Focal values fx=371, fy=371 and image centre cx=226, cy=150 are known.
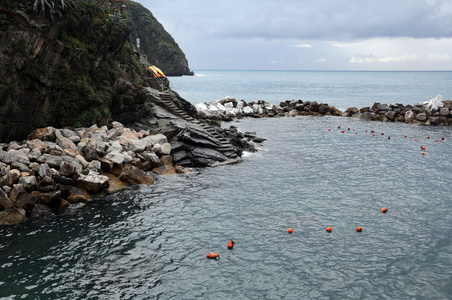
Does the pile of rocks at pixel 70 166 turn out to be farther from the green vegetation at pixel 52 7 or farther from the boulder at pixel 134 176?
the green vegetation at pixel 52 7

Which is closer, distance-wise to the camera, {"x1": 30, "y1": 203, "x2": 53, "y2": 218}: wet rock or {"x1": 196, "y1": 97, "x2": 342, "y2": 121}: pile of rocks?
{"x1": 30, "y1": 203, "x2": 53, "y2": 218}: wet rock

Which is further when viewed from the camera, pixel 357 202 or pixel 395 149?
pixel 395 149

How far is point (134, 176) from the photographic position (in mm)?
23688

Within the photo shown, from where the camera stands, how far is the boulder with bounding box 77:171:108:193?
2106cm

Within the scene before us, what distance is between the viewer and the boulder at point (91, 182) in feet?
69.1

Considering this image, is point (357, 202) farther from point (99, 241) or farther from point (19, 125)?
point (19, 125)

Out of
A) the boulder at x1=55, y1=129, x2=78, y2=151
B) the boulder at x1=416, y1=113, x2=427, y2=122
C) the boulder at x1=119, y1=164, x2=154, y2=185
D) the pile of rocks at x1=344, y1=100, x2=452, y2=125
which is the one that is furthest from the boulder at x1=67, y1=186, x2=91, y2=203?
the boulder at x1=416, y1=113, x2=427, y2=122

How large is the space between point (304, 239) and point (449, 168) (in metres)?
18.3

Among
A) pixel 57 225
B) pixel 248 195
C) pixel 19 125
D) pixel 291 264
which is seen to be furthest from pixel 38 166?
pixel 291 264

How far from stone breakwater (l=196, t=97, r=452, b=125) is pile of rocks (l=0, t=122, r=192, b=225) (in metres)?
26.0

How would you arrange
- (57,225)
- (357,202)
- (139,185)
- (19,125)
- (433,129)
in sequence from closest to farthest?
1. (57,225)
2. (357,202)
3. (139,185)
4. (19,125)
5. (433,129)

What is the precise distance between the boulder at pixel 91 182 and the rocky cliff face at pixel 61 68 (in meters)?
7.59

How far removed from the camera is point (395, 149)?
116ft

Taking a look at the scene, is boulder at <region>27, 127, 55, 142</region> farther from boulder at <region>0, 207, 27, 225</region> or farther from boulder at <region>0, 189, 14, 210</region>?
boulder at <region>0, 207, 27, 225</region>
